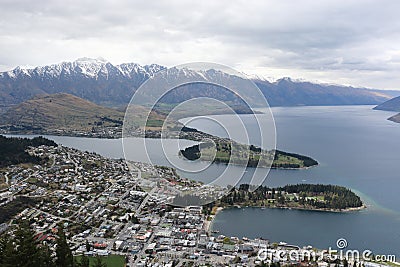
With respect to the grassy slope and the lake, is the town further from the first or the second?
the grassy slope

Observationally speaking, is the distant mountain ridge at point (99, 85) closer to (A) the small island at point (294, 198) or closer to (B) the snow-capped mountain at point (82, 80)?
(B) the snow-capped mountain at point (82, 80)

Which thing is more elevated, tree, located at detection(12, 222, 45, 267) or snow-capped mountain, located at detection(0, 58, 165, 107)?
snow-capped mountain, located at detection(0, 58, 165, 107)

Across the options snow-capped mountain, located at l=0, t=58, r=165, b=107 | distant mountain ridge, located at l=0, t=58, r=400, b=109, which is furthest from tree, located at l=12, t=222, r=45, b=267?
snow-capped mountain, located at l=0, t=58, r=165, b=107

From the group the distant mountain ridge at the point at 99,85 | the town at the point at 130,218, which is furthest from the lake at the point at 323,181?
the distant mountain ridge at the point at 99,85

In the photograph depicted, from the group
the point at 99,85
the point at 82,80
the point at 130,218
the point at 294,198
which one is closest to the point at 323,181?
the point at 294,198

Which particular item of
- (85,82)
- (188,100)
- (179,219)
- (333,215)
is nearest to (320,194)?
(333,215)

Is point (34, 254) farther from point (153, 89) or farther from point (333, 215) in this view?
point (333, 215)
